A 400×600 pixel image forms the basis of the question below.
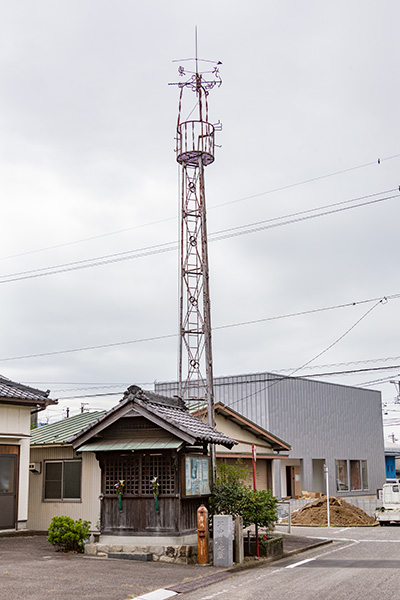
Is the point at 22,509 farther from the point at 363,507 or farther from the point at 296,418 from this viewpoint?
the point at 296,418

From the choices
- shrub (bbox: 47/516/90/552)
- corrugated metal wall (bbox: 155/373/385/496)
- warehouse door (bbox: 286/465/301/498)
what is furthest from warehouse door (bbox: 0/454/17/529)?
warehouse door (bbox: 286/465/301/498)

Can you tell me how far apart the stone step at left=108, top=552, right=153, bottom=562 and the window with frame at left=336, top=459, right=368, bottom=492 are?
3263cm

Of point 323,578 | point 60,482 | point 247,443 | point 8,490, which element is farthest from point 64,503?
point 323,578

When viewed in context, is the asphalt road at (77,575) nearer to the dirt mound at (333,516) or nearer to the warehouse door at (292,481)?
the dirt mound at (333,516)

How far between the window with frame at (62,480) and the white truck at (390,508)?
51.0 feet

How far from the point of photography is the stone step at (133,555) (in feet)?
48.7

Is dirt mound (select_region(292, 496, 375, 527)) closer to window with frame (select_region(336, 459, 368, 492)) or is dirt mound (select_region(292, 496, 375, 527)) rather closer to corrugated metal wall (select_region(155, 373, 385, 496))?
corrugated metal wall (select_region(155, 373, 385, 496))

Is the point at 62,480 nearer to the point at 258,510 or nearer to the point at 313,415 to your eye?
the point at 258,510

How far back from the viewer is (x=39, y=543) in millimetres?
17797

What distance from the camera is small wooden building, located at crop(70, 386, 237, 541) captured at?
1521 cm

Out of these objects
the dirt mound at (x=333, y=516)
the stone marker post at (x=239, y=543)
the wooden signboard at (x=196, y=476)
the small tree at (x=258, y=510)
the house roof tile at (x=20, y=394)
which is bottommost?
the dirt mound at (x=333, y=516)

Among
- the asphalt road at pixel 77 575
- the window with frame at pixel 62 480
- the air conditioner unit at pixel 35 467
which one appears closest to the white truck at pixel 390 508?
the window with frame at pixel 62 480

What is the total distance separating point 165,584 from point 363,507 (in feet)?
84.2

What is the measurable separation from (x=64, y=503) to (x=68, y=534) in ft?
17.1
